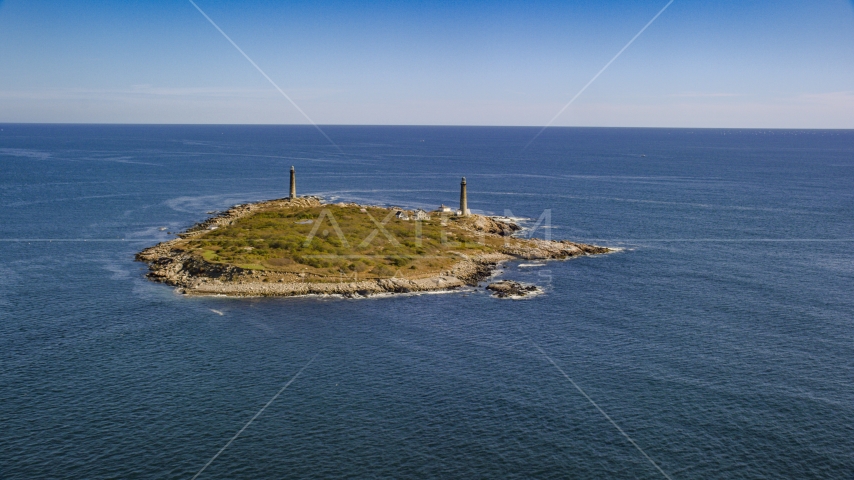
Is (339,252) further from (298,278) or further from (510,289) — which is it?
(510,289)

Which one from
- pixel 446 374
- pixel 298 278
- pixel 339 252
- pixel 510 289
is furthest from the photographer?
pixel 339 252

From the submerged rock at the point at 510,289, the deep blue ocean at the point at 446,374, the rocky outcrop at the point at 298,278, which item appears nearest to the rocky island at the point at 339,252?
the rocky outcrop at the point at 298,278

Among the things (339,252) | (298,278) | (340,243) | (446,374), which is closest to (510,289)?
(339,252)

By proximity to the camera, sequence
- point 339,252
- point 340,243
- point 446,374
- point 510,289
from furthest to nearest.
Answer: point 340,243, point 339,252, point 510,289, point 446,374

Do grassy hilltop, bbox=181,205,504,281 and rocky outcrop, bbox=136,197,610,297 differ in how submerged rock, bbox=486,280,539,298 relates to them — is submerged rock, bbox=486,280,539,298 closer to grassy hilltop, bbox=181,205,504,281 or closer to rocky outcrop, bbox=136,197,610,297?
rocky outcrop, bbox=136,197,610,297

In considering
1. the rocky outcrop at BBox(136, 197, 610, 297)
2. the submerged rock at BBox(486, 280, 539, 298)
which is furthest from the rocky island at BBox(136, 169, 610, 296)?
the submerged rock at BBox(486, 280, 539, 298)

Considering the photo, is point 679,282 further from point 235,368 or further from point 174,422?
point 174,422

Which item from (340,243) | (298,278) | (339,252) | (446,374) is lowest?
(446,374)

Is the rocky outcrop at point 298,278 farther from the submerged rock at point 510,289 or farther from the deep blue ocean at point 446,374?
the deep blue ocean at point 446,374
